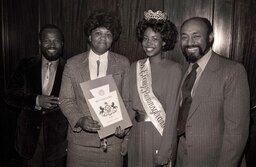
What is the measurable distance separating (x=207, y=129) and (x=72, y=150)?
102cm

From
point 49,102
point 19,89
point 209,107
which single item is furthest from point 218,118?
point 19,89

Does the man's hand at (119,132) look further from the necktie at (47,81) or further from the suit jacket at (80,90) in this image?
the necktie at (47,81)

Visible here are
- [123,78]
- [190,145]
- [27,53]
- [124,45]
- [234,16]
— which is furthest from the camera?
[27,53]

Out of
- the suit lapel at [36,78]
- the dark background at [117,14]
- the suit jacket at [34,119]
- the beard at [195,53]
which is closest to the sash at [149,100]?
the beard at [195,53]

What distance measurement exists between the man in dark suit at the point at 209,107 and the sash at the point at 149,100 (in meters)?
0.16

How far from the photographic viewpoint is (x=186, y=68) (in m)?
1.98

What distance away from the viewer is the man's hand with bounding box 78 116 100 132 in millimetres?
1903

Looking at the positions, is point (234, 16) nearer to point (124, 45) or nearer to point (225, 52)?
point (225, 52)

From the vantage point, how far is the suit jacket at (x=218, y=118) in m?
1.65

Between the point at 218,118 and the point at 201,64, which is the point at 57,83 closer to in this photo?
the point at 201,64

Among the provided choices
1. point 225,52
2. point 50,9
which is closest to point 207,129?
point 225,52

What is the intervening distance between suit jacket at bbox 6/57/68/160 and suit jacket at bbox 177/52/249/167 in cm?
103

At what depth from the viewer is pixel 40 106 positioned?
2.21 m

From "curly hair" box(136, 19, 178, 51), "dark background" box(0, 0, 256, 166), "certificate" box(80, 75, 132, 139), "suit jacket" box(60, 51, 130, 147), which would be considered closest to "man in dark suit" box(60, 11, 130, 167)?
"suit jacket" box(60, 51, 130, 147)
